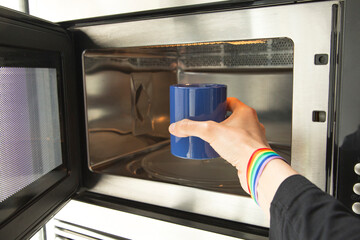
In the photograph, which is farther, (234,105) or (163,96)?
(163,96)

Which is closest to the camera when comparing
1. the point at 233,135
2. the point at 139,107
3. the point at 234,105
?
the point at 233,135

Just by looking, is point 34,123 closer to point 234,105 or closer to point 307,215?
point 234,105

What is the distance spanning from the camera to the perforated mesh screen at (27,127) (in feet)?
1.60

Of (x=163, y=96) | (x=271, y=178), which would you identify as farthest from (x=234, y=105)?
(x=163, y=96)

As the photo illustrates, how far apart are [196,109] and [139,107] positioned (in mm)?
447

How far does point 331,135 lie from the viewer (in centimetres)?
47

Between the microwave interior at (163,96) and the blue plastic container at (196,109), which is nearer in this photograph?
the blue plastic container at (196,109)

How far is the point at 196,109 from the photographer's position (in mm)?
491

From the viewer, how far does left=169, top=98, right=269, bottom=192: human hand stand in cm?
43

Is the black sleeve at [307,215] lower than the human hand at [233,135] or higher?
lower

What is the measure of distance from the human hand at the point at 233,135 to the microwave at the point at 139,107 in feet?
0.27

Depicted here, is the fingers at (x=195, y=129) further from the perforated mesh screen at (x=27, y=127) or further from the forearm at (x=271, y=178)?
the perforated mesh screen at (x=27, y=127)

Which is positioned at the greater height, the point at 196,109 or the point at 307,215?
the point at 196,109

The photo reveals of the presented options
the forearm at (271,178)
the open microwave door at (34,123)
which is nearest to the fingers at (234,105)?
the forearm at (271,178)
